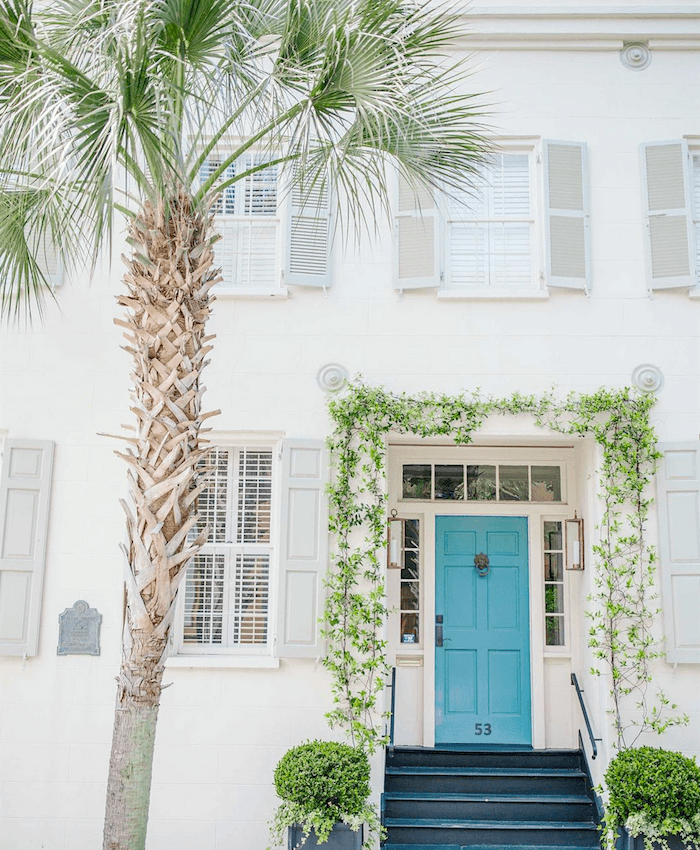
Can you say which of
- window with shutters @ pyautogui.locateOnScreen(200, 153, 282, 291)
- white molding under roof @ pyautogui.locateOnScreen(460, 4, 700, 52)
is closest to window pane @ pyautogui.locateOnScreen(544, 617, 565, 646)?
window with shutters @ pyautogui.locateOnScreen(200, 153, 282, 291)

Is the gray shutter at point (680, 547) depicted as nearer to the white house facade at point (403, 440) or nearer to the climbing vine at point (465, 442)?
the white house facade at point (403, 440)

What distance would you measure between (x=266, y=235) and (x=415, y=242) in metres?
1.33

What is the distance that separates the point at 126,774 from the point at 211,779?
2.29 m

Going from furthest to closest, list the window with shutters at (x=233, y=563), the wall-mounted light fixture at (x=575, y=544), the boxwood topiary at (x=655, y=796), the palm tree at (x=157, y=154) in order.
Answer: the wall-mounted light fixture at (x=575, y=544) < the window with shutters at (x=233, y=563) < the boxwood topiary at (x=655, y=796) < the palm tree at (x=157, y=154)

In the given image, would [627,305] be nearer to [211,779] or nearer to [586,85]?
[586,85]

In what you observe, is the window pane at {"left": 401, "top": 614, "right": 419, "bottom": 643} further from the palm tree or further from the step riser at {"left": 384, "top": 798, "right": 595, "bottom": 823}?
the palm tree

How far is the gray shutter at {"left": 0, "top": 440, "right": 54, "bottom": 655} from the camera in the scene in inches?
283

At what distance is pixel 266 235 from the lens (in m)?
8.01

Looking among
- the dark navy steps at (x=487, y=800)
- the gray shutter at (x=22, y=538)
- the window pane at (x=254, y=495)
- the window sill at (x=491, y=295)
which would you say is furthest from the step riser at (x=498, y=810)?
the window sill at (x=491, y=295)

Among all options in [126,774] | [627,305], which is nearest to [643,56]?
[627,305]

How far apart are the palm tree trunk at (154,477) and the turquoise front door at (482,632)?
3.86 meters

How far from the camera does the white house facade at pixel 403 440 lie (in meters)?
7.15

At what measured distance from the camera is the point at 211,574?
7594mm

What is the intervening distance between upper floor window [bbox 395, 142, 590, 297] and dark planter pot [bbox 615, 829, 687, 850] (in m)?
4.25
